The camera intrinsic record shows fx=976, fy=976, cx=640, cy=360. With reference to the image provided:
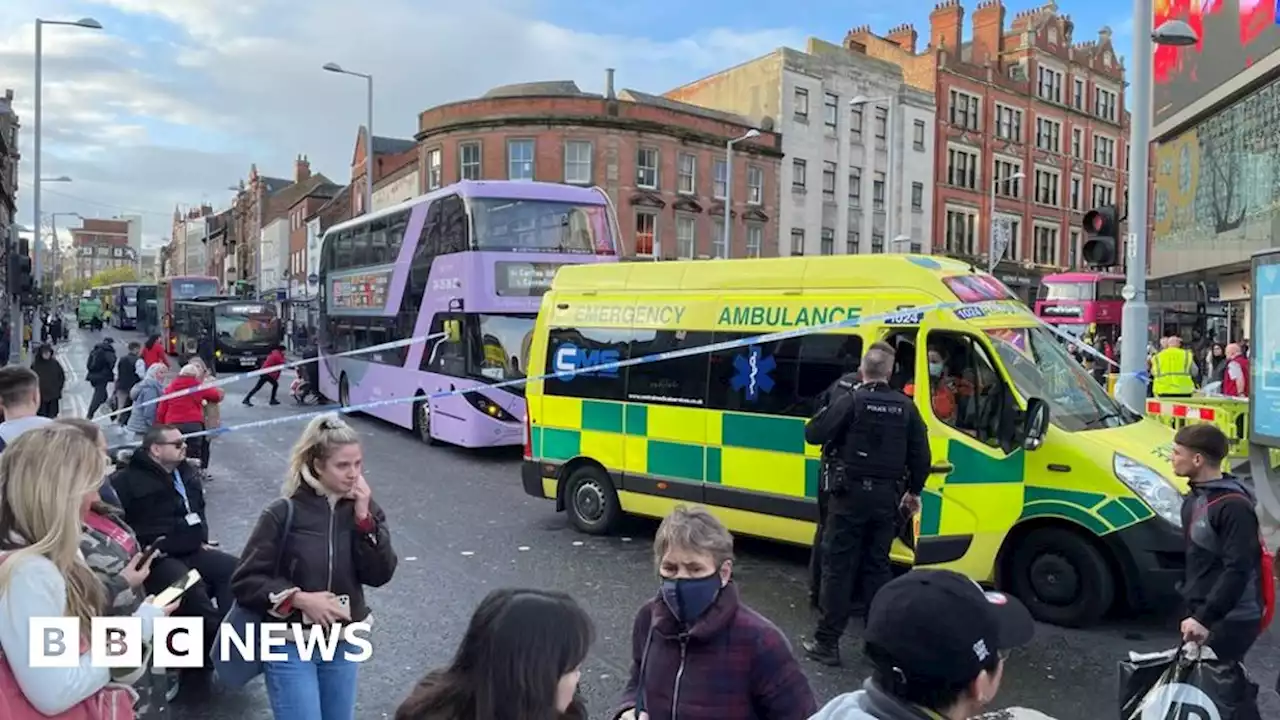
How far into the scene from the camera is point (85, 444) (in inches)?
116

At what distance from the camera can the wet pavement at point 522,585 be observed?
544cm

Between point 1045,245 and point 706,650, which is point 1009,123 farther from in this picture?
point 706,650

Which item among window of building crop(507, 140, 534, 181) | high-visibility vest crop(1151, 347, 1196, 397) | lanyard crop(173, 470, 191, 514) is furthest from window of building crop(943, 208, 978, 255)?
lanyard crop(173, 470, 191, 514)

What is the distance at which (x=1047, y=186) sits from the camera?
58.1m

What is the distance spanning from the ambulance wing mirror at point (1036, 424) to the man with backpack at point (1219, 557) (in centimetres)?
193

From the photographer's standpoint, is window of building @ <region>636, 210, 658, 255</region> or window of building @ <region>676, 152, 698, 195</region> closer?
window of building @ <region>636, 210, 658, 255</region>

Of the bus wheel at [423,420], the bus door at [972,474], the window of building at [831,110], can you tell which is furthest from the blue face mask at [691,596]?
the window of building at [831,110]

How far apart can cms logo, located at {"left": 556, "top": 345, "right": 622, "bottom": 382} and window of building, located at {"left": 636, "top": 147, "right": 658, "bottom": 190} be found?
3383 centimetres

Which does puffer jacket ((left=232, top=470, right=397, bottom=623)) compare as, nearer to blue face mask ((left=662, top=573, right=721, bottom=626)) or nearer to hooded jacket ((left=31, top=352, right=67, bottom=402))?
blue face mask ((left=662, top=573, right=721, bottom=626))

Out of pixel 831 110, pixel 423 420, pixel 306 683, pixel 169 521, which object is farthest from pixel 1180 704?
pixel 831 110

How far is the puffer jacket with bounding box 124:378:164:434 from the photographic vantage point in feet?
34.3

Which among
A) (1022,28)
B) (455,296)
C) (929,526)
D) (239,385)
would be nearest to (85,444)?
(929,526)

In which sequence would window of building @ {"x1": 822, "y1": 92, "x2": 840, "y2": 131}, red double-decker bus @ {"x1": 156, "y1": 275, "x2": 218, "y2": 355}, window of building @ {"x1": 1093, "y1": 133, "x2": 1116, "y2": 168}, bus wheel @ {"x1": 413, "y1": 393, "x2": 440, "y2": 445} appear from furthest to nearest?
window of building @ {"x1": 1093, "y1": 133, "x2": 1116, "y2": 168}
window of building @ {"x1": 822, "y1": 92, "x2": 840, "y2": 131}
red double-decker bus @ {"x1": 156, "y1": 275, "x2": 218, "y2": 355}
bus wheel @ {"x1": 413, "y1": 393, "x2": 440, "y2": 445}

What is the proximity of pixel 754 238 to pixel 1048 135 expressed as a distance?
75.0 ft
